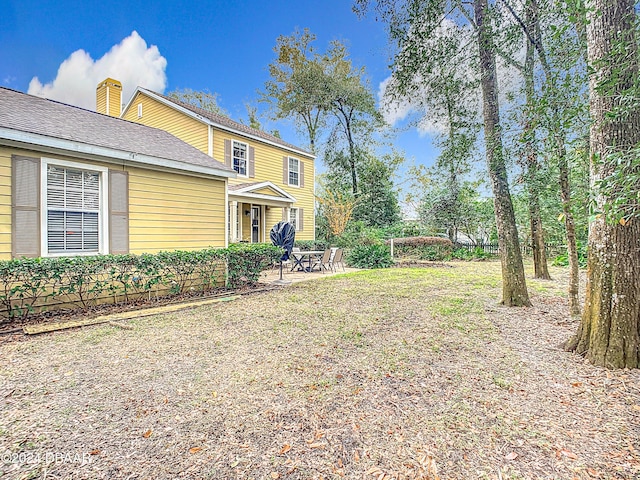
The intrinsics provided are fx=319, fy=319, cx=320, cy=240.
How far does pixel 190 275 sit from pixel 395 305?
4.54 metres

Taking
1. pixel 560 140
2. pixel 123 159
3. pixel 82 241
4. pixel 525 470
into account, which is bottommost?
pixel 525 470

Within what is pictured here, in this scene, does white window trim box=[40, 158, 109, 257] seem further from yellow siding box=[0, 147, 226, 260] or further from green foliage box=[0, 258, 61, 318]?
green foliage box=[0, 258, 61, 318]

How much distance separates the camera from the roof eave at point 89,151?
16.3 ft

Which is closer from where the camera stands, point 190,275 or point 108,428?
point 108,428

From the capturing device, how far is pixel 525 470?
1.94 m

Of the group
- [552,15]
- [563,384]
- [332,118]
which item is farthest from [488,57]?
[332,118]

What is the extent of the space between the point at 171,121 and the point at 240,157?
325cm

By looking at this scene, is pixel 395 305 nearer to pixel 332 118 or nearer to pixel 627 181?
pixel 627 181

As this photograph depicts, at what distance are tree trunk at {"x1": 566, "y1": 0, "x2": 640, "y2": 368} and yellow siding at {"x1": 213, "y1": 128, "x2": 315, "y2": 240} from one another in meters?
11.6

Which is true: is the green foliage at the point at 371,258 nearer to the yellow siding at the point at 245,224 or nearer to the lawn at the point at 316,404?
the yellow siding at the point at 245,224

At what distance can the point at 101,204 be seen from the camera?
19.8ft

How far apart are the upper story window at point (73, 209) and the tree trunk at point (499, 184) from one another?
707cm

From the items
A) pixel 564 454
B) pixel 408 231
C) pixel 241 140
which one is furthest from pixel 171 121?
pixel 564 454

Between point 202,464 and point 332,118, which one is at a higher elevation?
point 332,118
